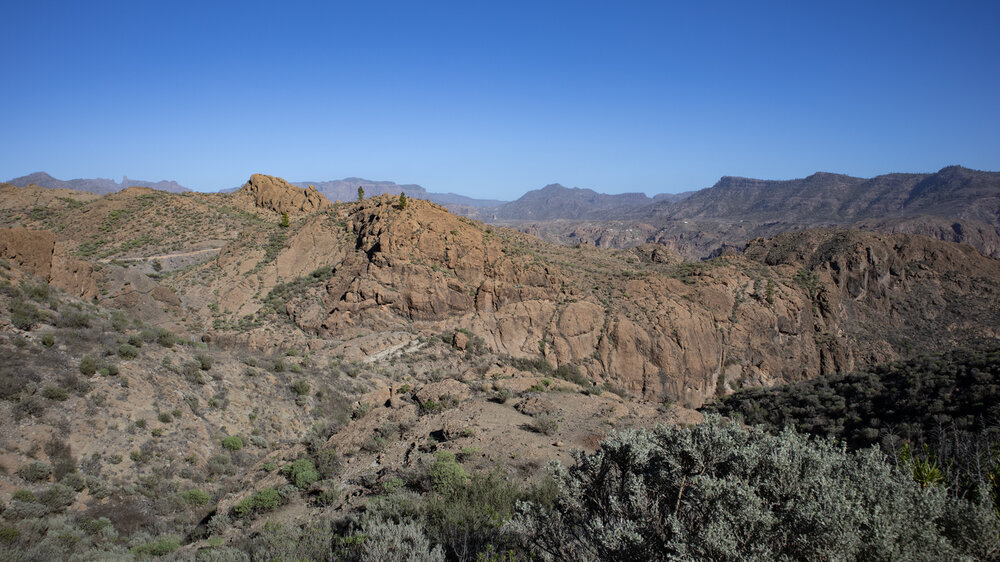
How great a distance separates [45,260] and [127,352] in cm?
1024

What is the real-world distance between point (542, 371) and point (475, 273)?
7572 mm

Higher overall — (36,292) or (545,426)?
(36,292)

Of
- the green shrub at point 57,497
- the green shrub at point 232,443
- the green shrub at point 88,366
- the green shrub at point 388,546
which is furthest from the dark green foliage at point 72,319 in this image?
the green shrub at point 388,546

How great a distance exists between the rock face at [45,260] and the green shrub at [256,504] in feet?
56.4

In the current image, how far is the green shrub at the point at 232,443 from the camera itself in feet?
47.2

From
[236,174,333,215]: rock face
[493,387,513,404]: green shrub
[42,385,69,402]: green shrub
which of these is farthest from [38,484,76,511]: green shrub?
[236,174,333,215]: rock face

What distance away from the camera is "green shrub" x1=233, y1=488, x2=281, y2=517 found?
10.5m

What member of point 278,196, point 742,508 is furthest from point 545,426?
point 278,196

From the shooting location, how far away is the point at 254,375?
18109 millimetres

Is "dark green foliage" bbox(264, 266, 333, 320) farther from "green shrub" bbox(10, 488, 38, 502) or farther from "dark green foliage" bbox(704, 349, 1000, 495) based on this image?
"dark green foliage" bbox(704, 349, 1000, 495)

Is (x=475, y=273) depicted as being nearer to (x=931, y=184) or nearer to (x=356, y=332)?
(x=356, y=332)

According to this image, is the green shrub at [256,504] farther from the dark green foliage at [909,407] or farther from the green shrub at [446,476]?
the dark green foliage at [909,407]

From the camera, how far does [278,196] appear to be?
163 feet

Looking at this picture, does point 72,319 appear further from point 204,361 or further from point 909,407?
point 909,407
